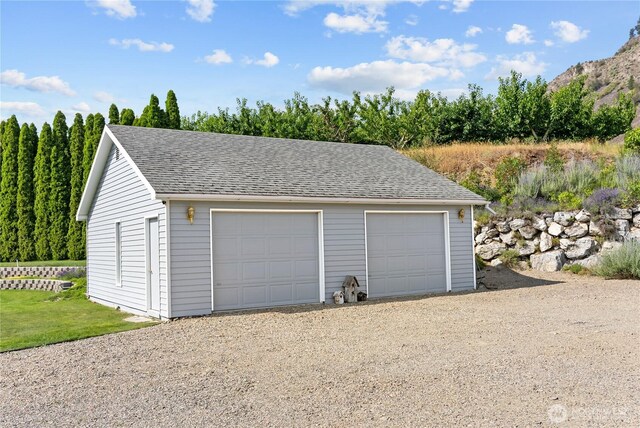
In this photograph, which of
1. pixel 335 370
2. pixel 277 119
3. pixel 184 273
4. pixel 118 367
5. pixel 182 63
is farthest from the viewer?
pixel 277 119

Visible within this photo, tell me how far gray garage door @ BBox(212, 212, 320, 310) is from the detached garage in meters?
0.02

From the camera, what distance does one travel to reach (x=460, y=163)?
24.5m

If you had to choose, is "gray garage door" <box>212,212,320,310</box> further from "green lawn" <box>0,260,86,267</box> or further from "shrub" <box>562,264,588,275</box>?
"green lawn" <box>0,260,86,267</box>

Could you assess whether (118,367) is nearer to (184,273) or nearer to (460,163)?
(184,273)

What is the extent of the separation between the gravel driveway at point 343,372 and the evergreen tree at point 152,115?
14.8 metres

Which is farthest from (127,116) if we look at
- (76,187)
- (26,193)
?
(26,193)

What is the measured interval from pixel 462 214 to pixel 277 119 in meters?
19.8

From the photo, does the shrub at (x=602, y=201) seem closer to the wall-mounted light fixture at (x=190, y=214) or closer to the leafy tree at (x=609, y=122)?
the wall-mounted light fixture at (x=190, y=214)

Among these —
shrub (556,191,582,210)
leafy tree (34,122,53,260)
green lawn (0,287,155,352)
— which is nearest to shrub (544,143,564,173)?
shrub (556,191,582,210)

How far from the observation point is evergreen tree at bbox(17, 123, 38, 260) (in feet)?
79.8

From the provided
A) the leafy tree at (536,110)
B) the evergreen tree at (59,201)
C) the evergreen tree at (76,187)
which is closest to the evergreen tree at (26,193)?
the evergreen tree at (59,201)

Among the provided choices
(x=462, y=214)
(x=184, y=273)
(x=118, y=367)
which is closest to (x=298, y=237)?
(x=184, y=273)

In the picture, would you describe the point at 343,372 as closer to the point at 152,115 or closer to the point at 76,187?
the point at 152,115

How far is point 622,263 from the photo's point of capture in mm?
15031
